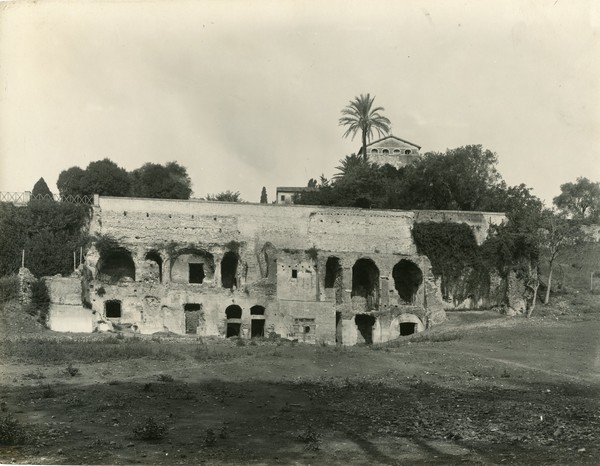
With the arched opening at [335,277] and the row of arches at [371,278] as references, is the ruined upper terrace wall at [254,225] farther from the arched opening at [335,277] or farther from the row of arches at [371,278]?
the arched opening at [335,277]

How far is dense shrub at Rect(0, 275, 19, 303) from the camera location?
105ft

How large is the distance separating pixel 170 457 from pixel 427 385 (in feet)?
33.4

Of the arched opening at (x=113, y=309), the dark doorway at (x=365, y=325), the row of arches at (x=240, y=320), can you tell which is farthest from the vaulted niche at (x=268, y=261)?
the arched opening at (x=113, y=309)

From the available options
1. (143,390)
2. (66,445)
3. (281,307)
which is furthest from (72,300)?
(66,445)

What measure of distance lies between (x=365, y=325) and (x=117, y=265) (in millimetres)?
16382

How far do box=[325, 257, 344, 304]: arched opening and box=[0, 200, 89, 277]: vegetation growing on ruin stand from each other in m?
15.7

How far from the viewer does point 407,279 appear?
4509cm

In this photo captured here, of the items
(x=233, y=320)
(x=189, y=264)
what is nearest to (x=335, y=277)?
(x=233, y=320)

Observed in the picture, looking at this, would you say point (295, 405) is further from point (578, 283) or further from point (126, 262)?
point (578, 283)

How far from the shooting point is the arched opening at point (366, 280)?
43.7 m

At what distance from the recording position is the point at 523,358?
2536cm

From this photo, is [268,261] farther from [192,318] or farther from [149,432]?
[149,432]

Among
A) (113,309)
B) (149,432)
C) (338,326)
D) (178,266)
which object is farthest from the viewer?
(178,266)

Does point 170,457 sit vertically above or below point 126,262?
below
